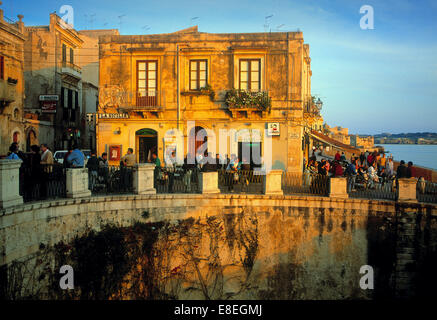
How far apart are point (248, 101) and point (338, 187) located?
750 centimetres

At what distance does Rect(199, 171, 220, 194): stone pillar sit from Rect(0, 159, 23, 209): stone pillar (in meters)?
5.85

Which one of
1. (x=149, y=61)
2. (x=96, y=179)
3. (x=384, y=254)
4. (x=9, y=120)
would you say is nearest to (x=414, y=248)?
(x=384, y=254)

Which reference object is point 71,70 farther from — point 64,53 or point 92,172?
point 92,172

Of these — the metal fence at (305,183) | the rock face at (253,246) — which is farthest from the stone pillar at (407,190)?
the metal fence at (305,183)

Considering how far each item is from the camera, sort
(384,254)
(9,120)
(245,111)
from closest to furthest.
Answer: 1. (384,254)
2. (245,111)
3. (9,120)

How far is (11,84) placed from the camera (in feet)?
80.4

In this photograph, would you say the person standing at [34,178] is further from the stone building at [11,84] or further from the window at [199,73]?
the stone building at [11,84]

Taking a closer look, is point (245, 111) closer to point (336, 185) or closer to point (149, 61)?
point (149, 61)

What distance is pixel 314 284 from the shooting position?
42.3ft

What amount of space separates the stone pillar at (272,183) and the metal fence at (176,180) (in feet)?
8.26

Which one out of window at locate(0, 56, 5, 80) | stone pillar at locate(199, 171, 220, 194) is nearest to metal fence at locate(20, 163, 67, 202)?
stone pillar at locate(199, 171, 220, 194)

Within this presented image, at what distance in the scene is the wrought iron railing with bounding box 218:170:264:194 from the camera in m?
14.0
